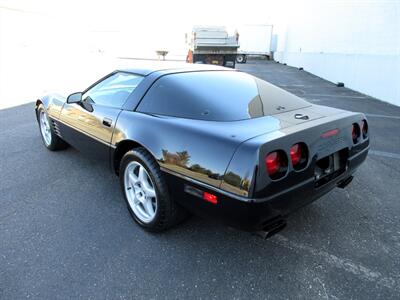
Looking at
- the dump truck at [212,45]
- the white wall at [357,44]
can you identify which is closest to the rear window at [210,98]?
the white wall at [357,44]

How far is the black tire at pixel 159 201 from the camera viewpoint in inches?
94.3

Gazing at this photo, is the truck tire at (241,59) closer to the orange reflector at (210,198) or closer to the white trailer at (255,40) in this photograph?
the white trailer at (255,40)

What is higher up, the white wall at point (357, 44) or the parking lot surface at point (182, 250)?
the white wall at point (357, 44)

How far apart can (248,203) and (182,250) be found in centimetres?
85

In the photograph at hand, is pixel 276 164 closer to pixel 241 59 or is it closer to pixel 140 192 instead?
pixel 140 192

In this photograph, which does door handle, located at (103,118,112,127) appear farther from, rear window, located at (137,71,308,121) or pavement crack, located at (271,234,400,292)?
pavement crack, located at (271,234,400,292)

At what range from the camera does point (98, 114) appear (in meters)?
3.12

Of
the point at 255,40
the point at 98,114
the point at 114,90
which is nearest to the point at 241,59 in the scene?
the point at 255,40

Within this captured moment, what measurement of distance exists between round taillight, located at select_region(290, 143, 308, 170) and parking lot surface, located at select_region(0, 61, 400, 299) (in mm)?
760

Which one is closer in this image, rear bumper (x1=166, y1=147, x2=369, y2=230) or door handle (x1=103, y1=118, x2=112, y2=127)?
rear bumper (x1=166, y1=147, x2=369, y2=230)

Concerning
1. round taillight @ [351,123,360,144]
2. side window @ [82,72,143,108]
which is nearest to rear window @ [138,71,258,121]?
side window @ [82,72,143,108]

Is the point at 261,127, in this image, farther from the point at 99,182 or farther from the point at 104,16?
the point at 104,16

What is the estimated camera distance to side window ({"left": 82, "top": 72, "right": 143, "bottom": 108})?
3.03 metres

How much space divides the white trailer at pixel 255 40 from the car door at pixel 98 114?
3156 centimetres
